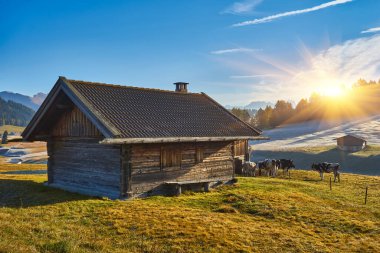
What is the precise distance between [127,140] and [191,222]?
5.28 m

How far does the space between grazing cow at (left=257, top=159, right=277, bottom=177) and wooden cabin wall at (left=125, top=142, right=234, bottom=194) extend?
7.16 meters

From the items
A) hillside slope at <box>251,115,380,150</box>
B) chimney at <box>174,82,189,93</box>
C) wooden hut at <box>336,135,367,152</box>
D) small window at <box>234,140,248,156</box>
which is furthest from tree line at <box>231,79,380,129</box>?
chimney at <box>174,82,189,93</box>

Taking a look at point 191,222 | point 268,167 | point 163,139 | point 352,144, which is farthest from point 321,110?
point 191,222

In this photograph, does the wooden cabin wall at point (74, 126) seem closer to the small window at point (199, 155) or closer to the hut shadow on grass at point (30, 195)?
the hut shadow on grass at point (30, 195)

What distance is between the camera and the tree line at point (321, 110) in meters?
126

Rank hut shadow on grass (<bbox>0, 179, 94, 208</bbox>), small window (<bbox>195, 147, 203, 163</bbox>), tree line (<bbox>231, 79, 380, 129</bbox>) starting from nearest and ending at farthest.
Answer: hut shadow on grass (<bbox>0, 179, 94, 208</bbox>) → small window (<bbox>195, 147, 203, 163</bbox>) → tree line (<bbox>231, 79, 380, 129</bbox>)

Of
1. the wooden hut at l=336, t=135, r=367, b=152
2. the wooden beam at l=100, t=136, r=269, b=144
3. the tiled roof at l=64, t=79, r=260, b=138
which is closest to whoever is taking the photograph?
the wooden beam at l=100, t=136, r=269, b=144

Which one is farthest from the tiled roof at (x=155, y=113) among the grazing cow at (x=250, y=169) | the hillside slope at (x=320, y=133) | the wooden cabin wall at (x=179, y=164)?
the hillside slope at (x=320, y=133)

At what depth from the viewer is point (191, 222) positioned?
44.1ft

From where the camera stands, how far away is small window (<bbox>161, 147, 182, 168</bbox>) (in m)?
19.4

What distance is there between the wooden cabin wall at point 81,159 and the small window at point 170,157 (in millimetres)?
2814

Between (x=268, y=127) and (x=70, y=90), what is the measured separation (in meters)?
118

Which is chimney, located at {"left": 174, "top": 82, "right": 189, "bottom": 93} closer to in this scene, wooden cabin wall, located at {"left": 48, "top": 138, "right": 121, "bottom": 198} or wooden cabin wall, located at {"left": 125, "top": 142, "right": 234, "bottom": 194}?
wooden cabin wall, located at {"left": 125, "top": 142, "right": 234, "bottom": 194}

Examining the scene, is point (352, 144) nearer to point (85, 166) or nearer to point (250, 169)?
point (250, 169)
